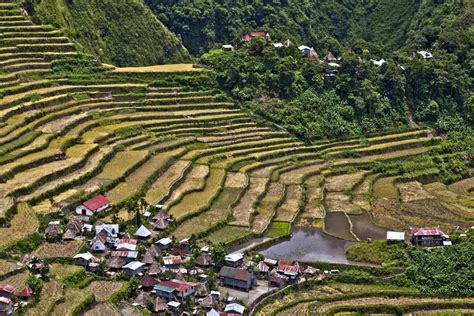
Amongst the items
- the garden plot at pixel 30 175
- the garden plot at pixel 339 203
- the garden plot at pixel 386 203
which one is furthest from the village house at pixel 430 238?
the garden plot at pixel 30 175

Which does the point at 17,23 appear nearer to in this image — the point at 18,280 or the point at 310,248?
the point at 310,248

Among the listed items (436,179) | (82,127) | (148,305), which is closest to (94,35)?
(82,127)

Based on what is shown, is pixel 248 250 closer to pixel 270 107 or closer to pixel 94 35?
pixel 270 107

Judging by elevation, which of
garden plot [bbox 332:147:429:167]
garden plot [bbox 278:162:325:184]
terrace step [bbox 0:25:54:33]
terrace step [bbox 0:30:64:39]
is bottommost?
garden plot [bbox 332:147:429:167]

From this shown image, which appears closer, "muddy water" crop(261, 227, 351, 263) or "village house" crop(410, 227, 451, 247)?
"muddy water" crop(261, 227, 351, 263)

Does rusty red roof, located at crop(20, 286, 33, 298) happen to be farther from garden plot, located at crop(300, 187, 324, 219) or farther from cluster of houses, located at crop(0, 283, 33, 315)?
garden plot, located at crop(300, 187, 324, 219)

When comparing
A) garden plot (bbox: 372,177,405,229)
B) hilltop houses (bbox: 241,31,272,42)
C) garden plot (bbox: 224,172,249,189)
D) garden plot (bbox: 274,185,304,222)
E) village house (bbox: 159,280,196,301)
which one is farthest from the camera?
hilltop houses (bbox: 241,31,272,42)

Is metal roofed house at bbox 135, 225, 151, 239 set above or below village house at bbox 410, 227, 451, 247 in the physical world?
above

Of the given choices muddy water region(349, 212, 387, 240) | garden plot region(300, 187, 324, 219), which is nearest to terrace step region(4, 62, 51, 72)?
garden plot region(300, 187, 324, 219)
